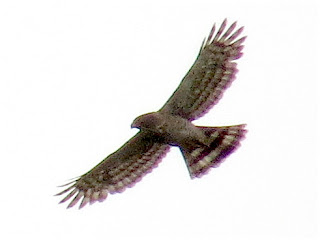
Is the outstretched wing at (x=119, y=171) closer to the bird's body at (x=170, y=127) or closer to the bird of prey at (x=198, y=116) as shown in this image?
the bird of prey at (x=198, y=116)

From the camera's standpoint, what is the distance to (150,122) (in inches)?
714

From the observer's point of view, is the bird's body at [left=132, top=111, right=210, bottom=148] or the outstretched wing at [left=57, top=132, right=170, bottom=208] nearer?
the bird's body at [left=132, top=111, right=210, bottom=148]

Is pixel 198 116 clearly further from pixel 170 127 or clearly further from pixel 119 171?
pixel 119 171

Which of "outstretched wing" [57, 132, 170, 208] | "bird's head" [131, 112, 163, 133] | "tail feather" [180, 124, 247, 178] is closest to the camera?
"bird's head" [131, 112, 163, 133]

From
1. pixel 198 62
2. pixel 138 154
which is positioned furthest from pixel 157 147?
pixel 198 62

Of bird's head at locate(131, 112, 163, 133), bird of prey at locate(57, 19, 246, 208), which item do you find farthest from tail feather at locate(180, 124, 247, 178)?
bird's head at locate(131, 112, 163, 133)

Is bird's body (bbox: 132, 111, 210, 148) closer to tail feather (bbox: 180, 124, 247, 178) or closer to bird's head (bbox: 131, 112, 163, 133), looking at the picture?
bird's head (bbox: 131, 112, 163, 133)

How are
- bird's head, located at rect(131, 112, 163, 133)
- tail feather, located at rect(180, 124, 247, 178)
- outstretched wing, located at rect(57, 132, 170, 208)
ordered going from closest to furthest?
bird's head, located at rect(131, 112, 163, 133) → tail feather, located at rect(180, 124, 247, 178) → outstretched wing, located at rect(57, 132, 170, 208)

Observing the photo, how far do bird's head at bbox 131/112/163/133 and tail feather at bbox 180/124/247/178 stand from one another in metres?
0.75

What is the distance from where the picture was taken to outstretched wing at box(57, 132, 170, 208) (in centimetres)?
1906

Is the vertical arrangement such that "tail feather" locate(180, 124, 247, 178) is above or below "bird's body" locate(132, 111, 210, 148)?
below

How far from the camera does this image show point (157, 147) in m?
19.0

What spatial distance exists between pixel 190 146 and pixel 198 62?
1.26m

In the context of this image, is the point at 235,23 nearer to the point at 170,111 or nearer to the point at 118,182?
the point at 170,111
